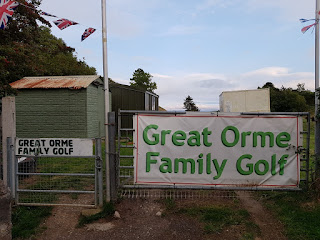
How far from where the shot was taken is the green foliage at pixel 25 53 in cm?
1052

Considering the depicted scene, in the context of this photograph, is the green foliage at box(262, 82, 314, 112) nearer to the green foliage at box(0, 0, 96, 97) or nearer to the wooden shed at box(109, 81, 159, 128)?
the wooden shed at box(109, 81, 159, 128)

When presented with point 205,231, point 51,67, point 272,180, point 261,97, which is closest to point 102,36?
point 205,231

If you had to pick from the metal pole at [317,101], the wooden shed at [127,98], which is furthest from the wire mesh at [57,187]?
the wooden shed at [127,98]

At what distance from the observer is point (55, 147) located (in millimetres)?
4992

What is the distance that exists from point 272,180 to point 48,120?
11153mm

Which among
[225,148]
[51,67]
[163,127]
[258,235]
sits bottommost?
[258,235]

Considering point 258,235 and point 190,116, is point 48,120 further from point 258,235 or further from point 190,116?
point 258,235

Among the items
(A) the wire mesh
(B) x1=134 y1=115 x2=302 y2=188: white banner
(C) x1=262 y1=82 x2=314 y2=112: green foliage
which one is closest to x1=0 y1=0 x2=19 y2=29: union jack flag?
(A) the wire mesh

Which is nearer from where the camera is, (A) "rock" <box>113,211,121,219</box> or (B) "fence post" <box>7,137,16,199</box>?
(A) "rock" <box>113,211,121,219</box>

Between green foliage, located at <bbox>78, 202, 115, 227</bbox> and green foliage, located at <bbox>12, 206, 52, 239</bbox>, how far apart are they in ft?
2.19

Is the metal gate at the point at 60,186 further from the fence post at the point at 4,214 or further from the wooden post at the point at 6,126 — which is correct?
the fence post at the point at 4,214

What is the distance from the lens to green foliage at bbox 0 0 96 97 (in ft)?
34.5

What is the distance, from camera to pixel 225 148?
5078 millimetres

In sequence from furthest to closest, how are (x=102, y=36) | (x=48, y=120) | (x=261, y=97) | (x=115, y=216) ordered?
(x=261, y=97), (x=48, y=120), (x=102, y=36), (x=115, y=216)
